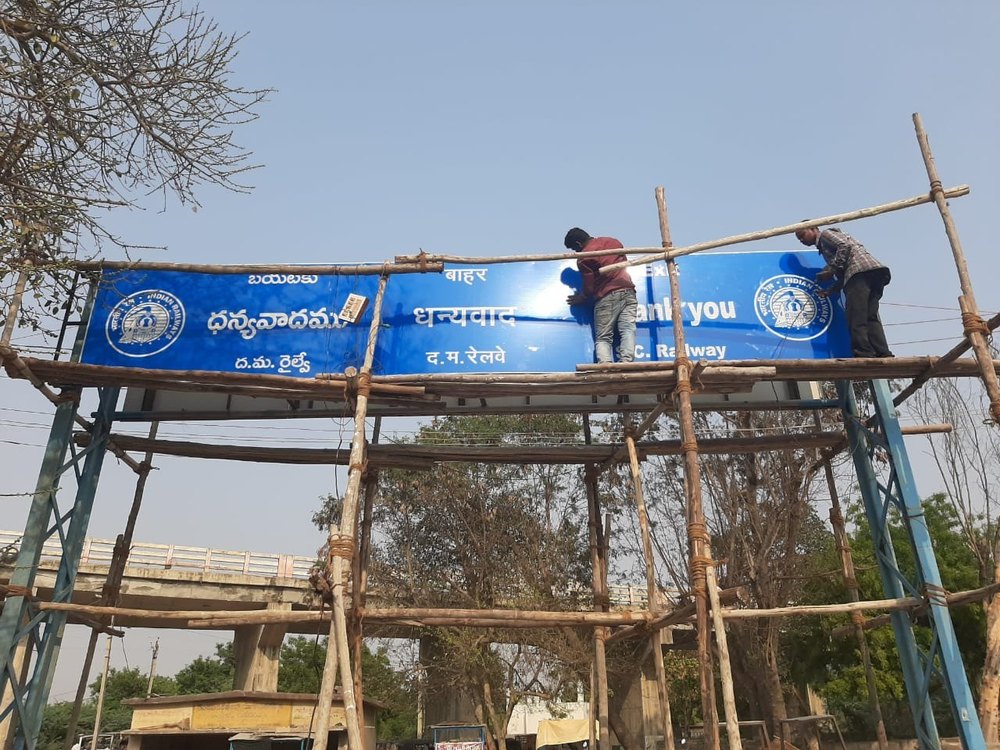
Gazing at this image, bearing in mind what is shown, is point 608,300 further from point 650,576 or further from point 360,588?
point 360,588

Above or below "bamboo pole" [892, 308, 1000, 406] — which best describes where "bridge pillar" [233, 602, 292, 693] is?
below

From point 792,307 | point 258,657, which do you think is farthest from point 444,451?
point 258,657

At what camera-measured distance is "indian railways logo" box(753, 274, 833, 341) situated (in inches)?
319

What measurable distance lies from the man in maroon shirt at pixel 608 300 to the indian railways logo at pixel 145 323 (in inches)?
172

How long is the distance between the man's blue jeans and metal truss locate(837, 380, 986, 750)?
8.84ft

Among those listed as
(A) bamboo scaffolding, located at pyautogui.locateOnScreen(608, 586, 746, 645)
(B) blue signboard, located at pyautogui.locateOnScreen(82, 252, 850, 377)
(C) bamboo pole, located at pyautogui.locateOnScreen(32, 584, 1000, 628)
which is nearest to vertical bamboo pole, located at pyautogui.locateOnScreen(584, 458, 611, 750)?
(A) bamboo scaffolding, located at pyautogui.locateOnScreen(608, 586, 746, 645)

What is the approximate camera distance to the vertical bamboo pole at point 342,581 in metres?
5.30

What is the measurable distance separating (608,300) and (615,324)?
266 mm

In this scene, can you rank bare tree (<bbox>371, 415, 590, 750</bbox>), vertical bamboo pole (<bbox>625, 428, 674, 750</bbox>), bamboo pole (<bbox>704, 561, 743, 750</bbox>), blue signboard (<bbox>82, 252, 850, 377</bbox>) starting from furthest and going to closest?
bare tree (<bbox>371, 415, 590, 750</bbox>) < blue signboard (<bbox>82, 252, 850, 377</bbox>) < vertical bamboo pole (<bbox>625, 428, 674, 750</bbox>) < bamboo pole (<bbox>704, 561, 743, 750</bbox>)

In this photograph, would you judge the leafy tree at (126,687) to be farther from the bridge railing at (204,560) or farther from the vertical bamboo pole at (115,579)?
the vertical bamboo pole at (115,579)

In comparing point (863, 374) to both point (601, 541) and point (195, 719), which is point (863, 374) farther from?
point (195, 719)

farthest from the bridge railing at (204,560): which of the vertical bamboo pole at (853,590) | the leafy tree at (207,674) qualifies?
the leafy tree at (207,674)

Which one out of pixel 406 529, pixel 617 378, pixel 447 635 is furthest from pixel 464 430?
pixel 617 378

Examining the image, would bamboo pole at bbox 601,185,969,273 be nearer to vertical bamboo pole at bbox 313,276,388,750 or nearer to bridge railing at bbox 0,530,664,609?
vertical bamboo pole at bbox 313,276,388,750
